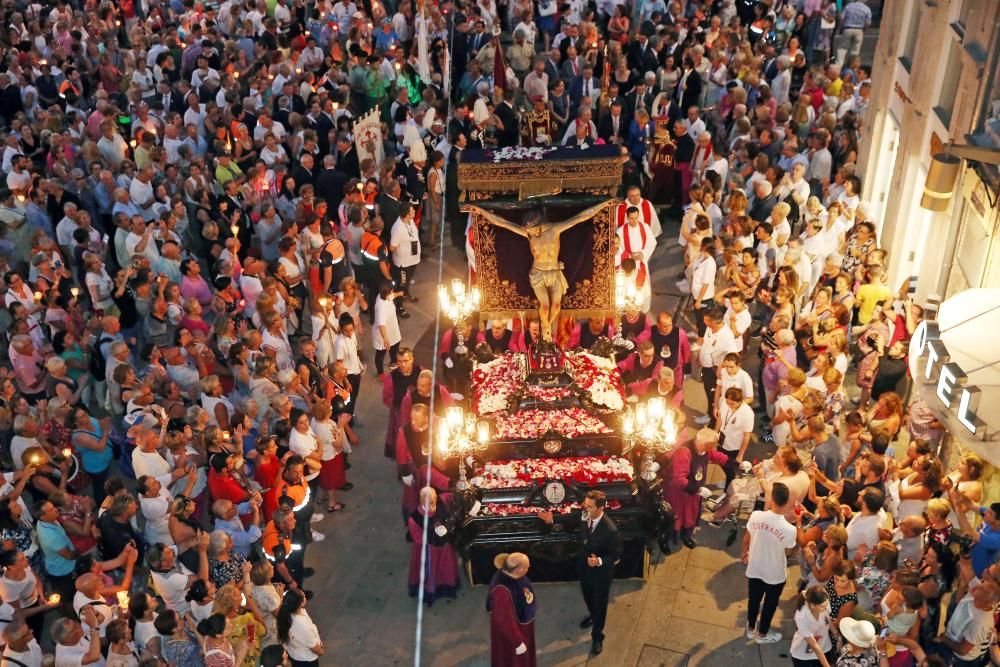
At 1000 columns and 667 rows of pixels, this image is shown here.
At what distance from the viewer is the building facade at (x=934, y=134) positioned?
10.7 m

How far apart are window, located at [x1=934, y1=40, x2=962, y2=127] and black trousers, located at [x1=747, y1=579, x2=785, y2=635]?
20.7 feet

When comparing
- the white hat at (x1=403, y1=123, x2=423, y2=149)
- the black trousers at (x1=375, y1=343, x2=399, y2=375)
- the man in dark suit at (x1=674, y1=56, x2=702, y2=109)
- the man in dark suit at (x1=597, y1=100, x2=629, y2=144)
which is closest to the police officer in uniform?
the black trousers at (x1=375, y1=343, x2=399, y2=375)

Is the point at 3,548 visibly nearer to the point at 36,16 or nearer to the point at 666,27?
the point at 666,27

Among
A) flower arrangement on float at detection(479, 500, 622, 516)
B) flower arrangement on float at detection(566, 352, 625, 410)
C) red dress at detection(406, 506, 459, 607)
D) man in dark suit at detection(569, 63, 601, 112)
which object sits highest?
→ man in dark suit at detection(569, 63, 601, 112)

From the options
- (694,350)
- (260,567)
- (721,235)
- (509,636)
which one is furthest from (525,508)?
(721,235)

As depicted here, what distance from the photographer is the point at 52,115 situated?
1606cm

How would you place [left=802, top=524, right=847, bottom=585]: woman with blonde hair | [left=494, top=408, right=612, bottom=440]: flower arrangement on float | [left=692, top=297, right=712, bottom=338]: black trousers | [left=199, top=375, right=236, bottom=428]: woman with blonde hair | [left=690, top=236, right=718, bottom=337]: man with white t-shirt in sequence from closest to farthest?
1. [left=802, top=524, right=847, bottom=585]: woman with blonde hair
2. [left=199, top=375, right=236, bottom=428]: woman with blonde hair
3. [left=494, top=408, right=612, bottom=440]: flower arrangement on float
4. [left=690, top=236, right=718, bottom=337]: man with white t-shirt
5. [left=692, top=297, right=712, bottom=338]: black trousers

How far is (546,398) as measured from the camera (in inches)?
432

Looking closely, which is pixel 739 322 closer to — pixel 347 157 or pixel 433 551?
pixel 433 551

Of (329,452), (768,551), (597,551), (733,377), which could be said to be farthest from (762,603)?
(329,452)

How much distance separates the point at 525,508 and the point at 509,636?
1.59 m

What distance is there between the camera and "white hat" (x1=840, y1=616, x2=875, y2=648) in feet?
23.9

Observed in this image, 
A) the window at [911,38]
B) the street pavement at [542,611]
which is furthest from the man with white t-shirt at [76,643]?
the window at [911,38]

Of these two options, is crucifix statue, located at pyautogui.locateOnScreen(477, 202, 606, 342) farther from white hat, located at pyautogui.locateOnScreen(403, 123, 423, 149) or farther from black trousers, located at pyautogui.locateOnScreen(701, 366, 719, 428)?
white hat, located at pyautogui.locateOnScreen(403, 123, 423, 149)
